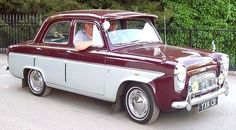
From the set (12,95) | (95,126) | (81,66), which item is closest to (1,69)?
(12,95)

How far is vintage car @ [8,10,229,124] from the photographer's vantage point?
633 centimetres

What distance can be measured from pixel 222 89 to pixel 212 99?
36cm

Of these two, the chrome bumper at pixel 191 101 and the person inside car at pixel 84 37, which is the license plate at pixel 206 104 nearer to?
the chrome bumper at pixel 191 101

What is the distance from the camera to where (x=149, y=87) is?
257 inches

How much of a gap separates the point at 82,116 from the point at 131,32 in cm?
172

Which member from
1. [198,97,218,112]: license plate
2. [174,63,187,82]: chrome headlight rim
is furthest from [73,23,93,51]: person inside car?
[198,97,218,112]: license plate

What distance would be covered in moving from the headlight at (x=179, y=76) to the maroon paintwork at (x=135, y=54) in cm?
6

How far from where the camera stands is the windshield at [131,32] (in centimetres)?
734

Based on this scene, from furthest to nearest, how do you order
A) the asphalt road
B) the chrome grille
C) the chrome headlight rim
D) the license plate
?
1. the asphalt road
2. the license plate
3. the chrome grille
4. the chrome headlight rim

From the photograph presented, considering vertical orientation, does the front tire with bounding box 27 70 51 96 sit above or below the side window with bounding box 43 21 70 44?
below

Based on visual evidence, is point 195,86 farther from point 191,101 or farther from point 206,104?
point 206,104

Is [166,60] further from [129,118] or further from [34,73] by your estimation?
[34,73]

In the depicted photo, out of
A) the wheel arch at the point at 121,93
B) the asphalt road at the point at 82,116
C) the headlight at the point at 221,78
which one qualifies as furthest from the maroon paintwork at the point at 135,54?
the asphalt road at the point at 82,116

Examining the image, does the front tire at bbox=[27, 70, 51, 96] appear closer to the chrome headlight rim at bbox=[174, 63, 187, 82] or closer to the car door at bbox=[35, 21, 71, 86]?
the car door at bbox=[35, 21, 71, 86]
